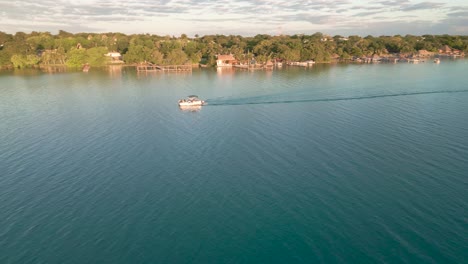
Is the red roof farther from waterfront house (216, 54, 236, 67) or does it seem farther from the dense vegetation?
the dense vegetation

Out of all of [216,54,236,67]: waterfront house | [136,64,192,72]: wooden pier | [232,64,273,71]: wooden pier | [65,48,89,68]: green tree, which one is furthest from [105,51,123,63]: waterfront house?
[232,64,273,71]: wooden pier

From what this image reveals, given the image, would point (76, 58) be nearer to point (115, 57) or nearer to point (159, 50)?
point (115, 57)

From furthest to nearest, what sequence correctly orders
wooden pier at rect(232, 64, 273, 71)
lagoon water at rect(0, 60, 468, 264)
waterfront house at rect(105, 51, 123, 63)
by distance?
1. waterfront house at rect(105, 51, 123, 63)
2. wooden pier at rect(232, 64, 273, 71)
3. lagoon water at rect(0, 60, 468, 264)

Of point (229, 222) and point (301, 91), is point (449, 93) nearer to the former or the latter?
point (301, 91)

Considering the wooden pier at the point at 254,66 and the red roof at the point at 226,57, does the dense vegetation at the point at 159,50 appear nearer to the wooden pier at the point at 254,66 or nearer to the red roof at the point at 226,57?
the red roof at the point at 226,57

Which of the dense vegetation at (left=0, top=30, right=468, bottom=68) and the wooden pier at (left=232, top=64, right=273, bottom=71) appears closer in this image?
the wooden pier at (left=232, top=64, right=273, bottom=71)

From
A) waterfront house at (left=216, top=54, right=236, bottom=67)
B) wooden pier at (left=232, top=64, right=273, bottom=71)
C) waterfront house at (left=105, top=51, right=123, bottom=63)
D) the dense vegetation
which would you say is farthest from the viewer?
waterfront house at (left=105, top=51, right=123, bottom=63)

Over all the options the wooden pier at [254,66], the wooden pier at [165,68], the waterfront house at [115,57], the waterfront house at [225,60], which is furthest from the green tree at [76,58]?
the wooden pier at [254,66]

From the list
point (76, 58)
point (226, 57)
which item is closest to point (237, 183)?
point (226, 57)

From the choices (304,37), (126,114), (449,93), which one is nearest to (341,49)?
(304,37)
